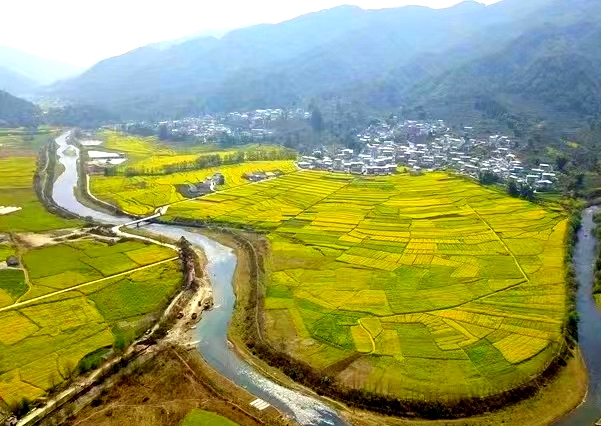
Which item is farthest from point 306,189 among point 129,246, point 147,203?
point 129,246

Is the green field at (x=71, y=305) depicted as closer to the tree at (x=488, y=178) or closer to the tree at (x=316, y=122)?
the tree at (x=488, y=178)

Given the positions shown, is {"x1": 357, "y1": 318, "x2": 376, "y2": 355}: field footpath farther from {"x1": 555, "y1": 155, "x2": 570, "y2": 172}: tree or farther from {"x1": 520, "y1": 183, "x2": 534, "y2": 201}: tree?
{"x1": 555, "y1": 155, "x2": 570, "y2": 172}: tree

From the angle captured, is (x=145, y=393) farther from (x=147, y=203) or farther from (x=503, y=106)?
(x=503, y=106)

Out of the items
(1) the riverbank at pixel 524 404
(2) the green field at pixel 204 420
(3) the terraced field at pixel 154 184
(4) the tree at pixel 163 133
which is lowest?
(1) the riverbank at pixel 524 404

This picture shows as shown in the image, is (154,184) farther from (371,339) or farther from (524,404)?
(524,404)

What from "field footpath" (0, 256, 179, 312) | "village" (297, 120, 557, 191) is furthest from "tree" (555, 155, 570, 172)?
"field footpath" (0, 256, 179, 312)

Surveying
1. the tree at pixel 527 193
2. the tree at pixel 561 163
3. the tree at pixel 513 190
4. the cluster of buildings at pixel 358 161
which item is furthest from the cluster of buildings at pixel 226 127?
the tree at pixel 527 193
